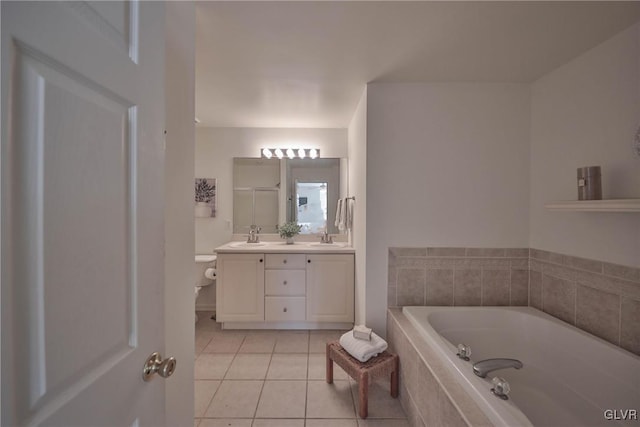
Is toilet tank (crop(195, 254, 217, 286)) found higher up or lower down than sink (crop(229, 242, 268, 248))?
lower down

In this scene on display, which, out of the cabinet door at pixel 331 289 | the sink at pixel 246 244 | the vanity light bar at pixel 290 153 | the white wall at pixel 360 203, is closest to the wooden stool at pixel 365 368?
the white wall at pixel 360 203

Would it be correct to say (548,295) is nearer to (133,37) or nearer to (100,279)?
(100,279)

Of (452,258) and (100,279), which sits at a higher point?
(100,279)

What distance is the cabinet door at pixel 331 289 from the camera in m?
2.70

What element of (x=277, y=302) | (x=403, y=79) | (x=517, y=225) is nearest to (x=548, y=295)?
(x=517, y=225)

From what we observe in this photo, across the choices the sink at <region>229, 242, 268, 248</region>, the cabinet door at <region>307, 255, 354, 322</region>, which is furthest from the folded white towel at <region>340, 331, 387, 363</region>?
the sink at <region>229, 242, 268, 248</region>

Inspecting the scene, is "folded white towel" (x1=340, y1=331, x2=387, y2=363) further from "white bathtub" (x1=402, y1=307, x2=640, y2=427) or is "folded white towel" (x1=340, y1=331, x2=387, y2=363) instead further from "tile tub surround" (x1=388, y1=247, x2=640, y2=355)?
"tile tub surround" (x1=388, y1=247, x2=640, y2=355)

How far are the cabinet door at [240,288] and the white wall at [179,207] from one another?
135 centimetres

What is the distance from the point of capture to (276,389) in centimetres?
184

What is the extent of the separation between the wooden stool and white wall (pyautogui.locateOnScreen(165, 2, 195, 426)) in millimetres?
911

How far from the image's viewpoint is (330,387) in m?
1.87

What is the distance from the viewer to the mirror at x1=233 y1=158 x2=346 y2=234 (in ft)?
10.6

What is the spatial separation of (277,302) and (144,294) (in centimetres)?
218

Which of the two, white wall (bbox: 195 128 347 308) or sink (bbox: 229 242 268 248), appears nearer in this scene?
sink (bbox: 229 242 268 248)
